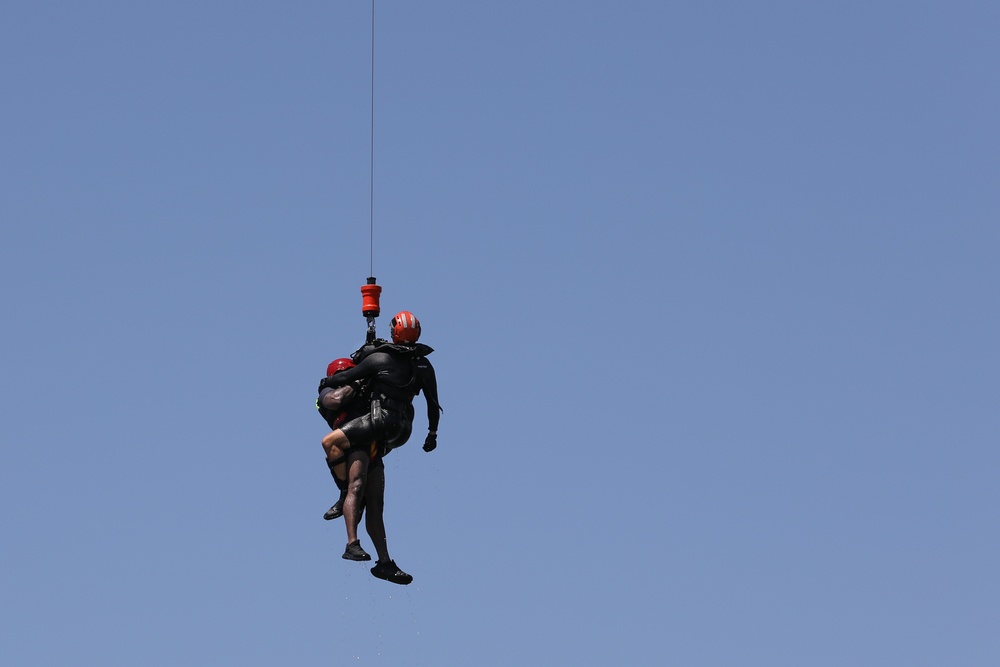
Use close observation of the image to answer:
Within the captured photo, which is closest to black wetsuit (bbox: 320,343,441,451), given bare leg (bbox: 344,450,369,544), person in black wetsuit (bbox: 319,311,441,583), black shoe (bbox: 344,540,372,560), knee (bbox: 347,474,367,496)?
person in black wetsuit (bbox: 319,311,441,583)

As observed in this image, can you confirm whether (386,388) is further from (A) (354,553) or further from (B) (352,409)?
(A) (354,553)

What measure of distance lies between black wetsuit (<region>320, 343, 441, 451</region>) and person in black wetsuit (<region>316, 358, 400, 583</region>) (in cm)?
16

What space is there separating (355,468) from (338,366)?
4.65 ft

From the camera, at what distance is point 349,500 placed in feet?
108

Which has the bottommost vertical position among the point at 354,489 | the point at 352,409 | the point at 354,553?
the point at 354,553

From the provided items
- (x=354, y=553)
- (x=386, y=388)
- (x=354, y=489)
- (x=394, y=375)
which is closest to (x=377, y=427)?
(x=386, y=388)

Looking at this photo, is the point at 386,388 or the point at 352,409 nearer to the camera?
the point at 386,388

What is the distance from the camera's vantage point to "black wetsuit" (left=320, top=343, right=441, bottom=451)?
33125mm

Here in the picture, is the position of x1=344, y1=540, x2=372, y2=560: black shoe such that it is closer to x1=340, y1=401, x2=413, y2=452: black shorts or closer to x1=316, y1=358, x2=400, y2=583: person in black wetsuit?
x1=316, y1=358, x2=400, y2=583: person in black wetsuit

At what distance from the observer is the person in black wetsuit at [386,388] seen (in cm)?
Answer: 3312

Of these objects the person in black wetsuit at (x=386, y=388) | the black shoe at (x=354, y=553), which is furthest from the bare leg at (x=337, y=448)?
the black shoe at (x=354, y=553)

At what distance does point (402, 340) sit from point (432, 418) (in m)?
1.24

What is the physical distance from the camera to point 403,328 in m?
33.2

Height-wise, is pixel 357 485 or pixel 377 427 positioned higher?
pixel 377 427
